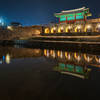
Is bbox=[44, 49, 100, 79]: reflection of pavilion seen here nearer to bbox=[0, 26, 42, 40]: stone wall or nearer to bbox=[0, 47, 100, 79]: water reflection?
bbox=[0, 47, 100, 79]: water reflection

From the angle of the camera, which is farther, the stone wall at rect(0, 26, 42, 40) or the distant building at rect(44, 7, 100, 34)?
the stone wall at rect(0, 26, 42, 40)

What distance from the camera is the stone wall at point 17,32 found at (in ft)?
107

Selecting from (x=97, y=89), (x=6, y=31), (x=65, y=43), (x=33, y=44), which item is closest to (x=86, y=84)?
(x=97, y=89)

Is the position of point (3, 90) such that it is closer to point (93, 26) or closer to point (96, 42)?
point (96, 42)

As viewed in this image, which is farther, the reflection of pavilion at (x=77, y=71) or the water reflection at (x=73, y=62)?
the water reflection at (x=73, y=62)

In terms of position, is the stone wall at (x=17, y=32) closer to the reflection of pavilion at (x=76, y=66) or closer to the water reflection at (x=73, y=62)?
the water reflection at (x=73, y=62)

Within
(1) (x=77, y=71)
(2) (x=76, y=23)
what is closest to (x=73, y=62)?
(1) (x=77, y=71)

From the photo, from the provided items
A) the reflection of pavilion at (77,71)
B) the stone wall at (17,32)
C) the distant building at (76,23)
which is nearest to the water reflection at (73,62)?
the reflection of pavilion at (77,71)

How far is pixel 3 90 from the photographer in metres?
3.80

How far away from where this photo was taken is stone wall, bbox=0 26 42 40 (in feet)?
107

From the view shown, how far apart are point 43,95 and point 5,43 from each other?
99.1 ft

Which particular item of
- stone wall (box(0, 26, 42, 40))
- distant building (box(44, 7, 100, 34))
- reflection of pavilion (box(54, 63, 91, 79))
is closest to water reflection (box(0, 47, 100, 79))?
reflection of pavilion (box(54, 63, 91, 79))

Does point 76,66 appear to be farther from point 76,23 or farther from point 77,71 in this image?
point 76,23

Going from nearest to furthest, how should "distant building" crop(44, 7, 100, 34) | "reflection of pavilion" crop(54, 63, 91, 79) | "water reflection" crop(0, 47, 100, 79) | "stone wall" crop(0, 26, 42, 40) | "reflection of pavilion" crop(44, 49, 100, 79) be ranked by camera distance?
"reflection of pavilion" crop(54, 63, 91, 79)
"reflection of pavilion" crop(44, 49, 100, 79)
"water reflection" crop(0, 47, 100, 79)
"distant building" crop(44, 7, 100, 34)
"stone wall" crop(0, 26, 42, 40)
